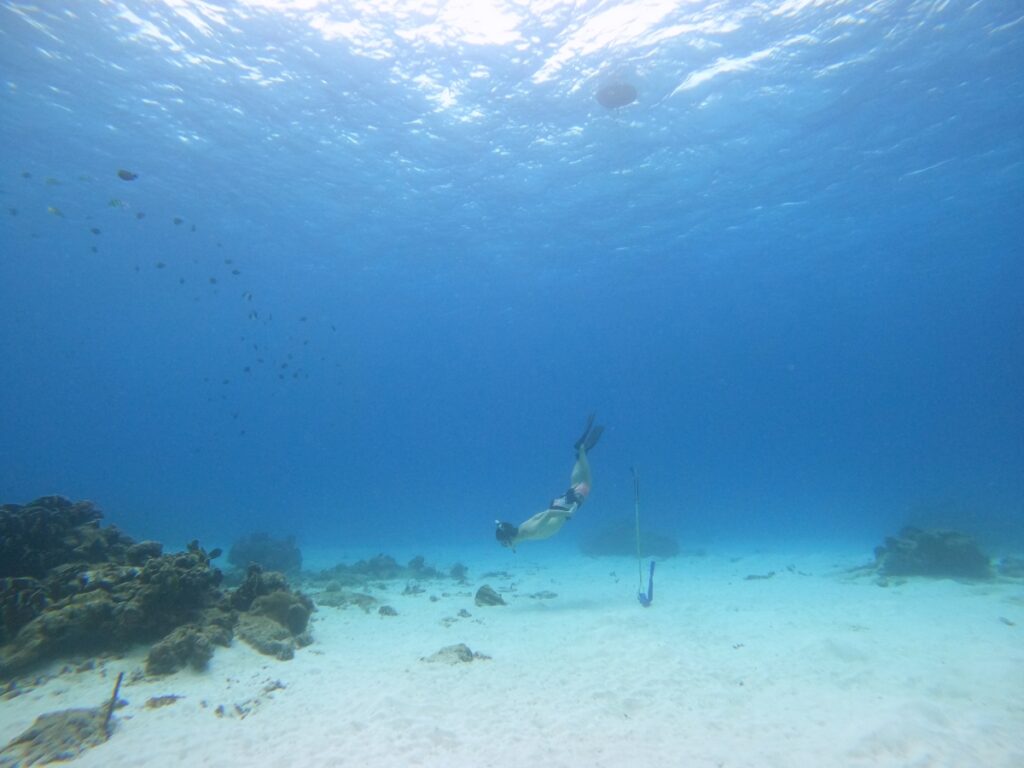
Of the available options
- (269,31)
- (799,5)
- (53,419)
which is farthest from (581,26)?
(53,419)

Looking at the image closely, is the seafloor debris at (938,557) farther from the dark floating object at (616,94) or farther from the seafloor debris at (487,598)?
the dark floating object at (616,94)

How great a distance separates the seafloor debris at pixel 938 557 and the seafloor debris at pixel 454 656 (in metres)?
14.5

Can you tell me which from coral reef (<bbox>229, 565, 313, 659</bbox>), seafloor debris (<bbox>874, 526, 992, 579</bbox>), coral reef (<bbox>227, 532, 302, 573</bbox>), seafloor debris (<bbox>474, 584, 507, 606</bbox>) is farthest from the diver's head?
coral reef (<bbox>227, 532, 302, 573</bbox>)

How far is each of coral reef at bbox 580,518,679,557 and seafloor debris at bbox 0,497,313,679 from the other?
21.6 m

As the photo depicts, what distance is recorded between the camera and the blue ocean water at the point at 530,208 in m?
17.5

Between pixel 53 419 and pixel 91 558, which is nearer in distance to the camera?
pixel 91 558

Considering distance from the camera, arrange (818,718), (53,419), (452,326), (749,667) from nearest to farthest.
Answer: (818,718) → (749,667) → (452,326) → (53,419)

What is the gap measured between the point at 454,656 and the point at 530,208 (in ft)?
89.7

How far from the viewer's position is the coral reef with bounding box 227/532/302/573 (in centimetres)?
2130

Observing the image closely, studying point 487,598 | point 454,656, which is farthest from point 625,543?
point 454,656

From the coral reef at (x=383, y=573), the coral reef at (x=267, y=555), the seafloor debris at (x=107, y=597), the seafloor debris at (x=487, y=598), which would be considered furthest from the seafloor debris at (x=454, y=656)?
the coral reef at (x=267, y=555)

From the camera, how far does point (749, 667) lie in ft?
27.0

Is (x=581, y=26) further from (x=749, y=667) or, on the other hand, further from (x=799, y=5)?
(x=749, y=667)

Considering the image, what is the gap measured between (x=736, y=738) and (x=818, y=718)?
1327 millimetres
